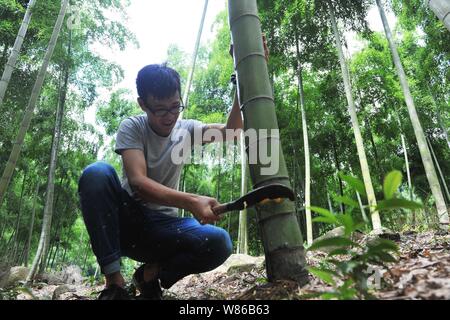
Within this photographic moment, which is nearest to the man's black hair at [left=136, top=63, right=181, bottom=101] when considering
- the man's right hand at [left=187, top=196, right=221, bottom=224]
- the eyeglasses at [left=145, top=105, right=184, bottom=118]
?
the eyeglasses at [left=145, top=105, right=184, bottom=118]

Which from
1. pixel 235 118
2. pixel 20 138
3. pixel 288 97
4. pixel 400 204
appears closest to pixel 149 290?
pixel 235 118

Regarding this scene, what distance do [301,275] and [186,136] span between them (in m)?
1.14

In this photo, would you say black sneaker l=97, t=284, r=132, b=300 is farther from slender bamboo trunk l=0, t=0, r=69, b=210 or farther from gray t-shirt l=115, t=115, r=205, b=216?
slender bamboo trunk l=0, t=0, r=69, b=210

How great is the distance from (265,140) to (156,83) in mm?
639

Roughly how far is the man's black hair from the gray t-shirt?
0.18 m

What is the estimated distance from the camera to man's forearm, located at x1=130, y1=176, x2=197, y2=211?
4.57 ft

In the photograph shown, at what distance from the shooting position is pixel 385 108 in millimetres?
10469

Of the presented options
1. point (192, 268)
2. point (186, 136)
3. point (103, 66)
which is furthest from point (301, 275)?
point (103, 66)

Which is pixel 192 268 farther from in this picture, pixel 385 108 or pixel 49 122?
pixel 385 108

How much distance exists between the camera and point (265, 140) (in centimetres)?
147

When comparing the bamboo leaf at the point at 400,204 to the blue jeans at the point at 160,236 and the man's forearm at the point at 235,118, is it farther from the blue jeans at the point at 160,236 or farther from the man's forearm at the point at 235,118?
the man's forearm at the point at 235,118

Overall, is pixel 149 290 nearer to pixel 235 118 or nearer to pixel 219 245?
pixel 219 245

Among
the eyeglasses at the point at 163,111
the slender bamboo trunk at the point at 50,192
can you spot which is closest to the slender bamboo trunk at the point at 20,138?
the slender bamboo trunk at the point at 50,192

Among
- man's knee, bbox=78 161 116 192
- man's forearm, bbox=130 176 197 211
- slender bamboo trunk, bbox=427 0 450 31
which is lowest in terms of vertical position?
man's forearm, bbox=130 176 197 211
